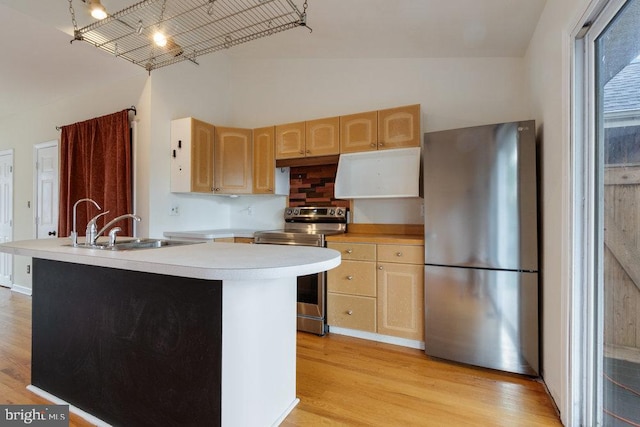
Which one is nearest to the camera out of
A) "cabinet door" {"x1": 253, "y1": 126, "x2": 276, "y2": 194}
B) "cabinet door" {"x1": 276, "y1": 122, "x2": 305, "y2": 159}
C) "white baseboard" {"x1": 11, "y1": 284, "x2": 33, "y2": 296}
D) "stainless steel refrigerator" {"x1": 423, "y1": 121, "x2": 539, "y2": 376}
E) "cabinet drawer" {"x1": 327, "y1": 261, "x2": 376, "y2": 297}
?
"stainless steel refrigerator" {"x1": 423, "y1": 121, "x2": 539, "y2": 376}

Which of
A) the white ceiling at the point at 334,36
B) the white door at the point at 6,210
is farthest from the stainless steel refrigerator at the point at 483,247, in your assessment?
the white door at the point at 6,210

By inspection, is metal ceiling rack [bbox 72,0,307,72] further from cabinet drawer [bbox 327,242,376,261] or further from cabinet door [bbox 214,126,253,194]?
cabinet drawer [bbox 327,242,376,261]

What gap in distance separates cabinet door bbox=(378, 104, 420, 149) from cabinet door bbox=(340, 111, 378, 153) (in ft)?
0.19

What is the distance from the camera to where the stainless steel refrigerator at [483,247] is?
207cm

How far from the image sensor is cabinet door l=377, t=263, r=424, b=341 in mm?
2473

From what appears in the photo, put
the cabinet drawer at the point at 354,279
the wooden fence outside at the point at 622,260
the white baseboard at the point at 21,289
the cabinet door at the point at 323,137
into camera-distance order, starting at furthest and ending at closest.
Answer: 1. the white baseboard at the point at 21,289
2. the cabinet door at the point at 323,137
3. the cabinet drawer at the point at 354,279
4. the wooden fence outside at the point at 622,260

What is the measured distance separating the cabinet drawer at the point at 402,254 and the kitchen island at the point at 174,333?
1.14m

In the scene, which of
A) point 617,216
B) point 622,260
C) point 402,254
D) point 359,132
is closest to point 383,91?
point 359,132

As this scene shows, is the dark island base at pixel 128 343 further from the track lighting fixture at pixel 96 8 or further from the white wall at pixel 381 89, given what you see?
the white wall at pixel 381 89

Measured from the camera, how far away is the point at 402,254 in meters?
2.53

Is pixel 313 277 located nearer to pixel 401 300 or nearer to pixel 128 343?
pixel 401 300

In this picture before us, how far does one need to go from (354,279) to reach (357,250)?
258 mm

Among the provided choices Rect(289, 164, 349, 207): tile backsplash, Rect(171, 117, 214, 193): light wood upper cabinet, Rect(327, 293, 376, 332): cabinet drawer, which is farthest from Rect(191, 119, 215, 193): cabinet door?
Rect(327, 293, 376, 332): cabinet drawer

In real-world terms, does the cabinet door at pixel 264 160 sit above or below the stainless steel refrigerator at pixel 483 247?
above
